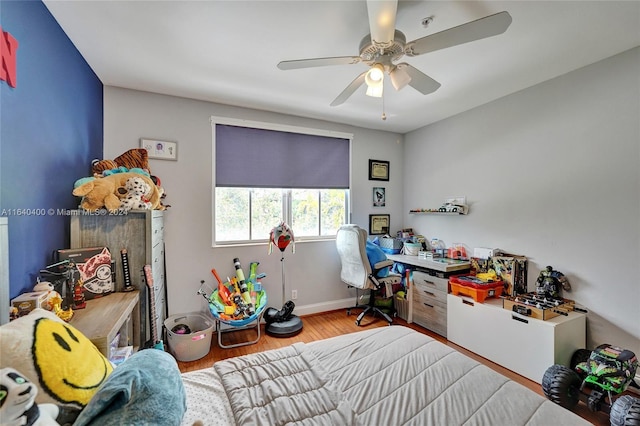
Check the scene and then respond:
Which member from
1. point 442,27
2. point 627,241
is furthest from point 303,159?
point 627,241

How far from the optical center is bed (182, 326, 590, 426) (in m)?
0.98

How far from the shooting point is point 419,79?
5.82ft

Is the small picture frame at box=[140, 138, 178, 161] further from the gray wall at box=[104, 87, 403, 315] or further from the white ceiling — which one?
the white ceiling

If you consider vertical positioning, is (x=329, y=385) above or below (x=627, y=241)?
below

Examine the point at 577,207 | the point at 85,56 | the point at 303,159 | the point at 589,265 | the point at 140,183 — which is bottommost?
the point at 589,265

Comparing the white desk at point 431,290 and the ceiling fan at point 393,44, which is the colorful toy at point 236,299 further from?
the ceiling fan at point 393,44

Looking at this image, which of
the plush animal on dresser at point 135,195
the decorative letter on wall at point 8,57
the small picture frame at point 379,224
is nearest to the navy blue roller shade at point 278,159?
the small picture frame at point 379,224

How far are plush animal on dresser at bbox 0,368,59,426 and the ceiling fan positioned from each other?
5.57 ft

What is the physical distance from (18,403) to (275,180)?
275 cm

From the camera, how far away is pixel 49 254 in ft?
5.28

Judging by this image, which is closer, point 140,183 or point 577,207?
point 140,183

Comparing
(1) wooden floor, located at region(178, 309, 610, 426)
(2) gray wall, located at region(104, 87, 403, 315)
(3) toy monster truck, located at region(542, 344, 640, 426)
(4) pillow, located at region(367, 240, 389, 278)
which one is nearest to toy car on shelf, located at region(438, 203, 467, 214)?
(4) pillow, located at region(367, 240, 389, 278)

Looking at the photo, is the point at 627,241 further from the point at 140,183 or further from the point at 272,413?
the point at 140,183

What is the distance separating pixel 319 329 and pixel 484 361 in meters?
1.61
